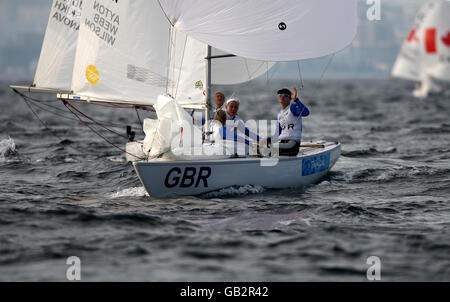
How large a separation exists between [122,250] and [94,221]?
1270mm

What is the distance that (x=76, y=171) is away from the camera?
1208 cm

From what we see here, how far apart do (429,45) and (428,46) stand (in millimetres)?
171

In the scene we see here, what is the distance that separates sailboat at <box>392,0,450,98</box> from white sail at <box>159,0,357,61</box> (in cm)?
4460

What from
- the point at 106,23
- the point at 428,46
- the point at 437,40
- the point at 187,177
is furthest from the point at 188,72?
the point at 428,46

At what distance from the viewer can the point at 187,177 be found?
879 centimetres

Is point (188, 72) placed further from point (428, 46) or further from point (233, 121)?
point (428, 46)

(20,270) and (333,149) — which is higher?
(333,149)

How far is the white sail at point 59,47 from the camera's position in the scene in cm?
1183

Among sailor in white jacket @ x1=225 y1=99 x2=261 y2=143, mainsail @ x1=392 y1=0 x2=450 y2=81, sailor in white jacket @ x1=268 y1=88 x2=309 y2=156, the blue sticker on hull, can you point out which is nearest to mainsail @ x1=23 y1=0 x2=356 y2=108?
sailor in white jacket @ x1=268 y1=88 x2=309 y2=156

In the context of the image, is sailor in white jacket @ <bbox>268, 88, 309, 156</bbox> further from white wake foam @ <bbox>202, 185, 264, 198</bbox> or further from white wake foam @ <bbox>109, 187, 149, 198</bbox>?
white wake foam @ <bbox>109, 187, 149, 198</bbox>

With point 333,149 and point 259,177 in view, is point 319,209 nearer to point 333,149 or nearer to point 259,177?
point 259,177

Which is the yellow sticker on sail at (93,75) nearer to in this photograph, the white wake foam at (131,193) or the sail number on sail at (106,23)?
the sail number on sail at (106,23)
